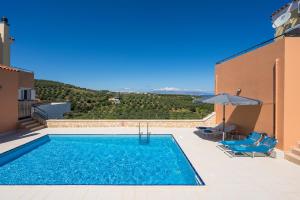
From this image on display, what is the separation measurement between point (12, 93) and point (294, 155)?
16525 mm

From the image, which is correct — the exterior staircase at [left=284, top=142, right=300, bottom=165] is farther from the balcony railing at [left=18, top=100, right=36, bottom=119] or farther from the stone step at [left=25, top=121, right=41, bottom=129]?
the balcony railing at [left=18, top=100, right=36, bottom=119]

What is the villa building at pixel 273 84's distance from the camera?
8109 mm

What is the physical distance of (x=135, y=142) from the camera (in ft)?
42.3

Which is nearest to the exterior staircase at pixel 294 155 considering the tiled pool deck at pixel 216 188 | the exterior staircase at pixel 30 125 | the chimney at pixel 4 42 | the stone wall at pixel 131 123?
the tiled pool deck at pixel 216 188

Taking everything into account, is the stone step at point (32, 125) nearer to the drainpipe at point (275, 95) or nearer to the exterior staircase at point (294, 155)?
the drainpipe at point (275, 95)

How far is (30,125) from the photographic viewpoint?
15062 millimetres

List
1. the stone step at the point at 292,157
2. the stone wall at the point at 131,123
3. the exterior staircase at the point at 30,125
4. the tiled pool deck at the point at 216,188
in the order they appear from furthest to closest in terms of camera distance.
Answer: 1. the stone wall at the point at 131,123
2. the exterior staircase at the point at 30,125
3. the stone step at the point at 292,157
4. the tiled pool deck at the point at 216,188

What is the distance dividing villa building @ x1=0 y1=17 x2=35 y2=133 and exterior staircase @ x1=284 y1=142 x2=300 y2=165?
611 inches

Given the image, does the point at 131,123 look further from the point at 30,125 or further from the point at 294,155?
the point at 294,155

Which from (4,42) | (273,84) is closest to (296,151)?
(273,84)

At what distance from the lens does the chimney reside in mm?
18328

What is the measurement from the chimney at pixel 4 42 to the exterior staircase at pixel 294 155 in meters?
22.4

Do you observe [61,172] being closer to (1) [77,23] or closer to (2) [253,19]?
(1) [77,23]

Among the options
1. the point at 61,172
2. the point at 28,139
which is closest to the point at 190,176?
the point at 61,172
